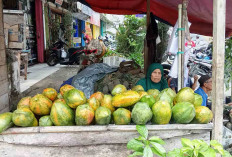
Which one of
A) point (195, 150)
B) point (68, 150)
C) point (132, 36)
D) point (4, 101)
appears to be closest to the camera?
point (195, 150)

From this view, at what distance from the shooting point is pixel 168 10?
548 cm

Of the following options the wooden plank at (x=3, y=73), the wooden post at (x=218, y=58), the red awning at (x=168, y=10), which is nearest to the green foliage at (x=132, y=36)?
the red awning at (x=168, y=10)

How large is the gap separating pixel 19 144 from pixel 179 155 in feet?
3.26

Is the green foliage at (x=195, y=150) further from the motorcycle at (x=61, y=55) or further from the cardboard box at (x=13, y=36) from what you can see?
the motorcycle at (x=61, y=55)

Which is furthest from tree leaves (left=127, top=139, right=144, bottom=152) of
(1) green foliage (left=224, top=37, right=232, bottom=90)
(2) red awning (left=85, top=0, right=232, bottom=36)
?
(1) green foliage (left=224, top=37, right=232, bottom=90)

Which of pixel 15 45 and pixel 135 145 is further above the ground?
pixel 15 45

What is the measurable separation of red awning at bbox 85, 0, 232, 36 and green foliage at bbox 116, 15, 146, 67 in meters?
1.11

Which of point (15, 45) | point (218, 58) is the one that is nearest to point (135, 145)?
point (218, 58)

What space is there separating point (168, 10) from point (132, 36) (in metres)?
2.67

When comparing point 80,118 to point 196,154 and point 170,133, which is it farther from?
point 196,154

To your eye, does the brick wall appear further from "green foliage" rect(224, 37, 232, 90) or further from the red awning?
"green foliage" rect(224, 37, 232, 90)

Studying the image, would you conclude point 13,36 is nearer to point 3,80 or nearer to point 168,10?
point 3,80

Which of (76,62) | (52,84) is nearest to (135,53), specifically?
(52,84)

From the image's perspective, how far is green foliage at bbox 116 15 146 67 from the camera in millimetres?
7941
